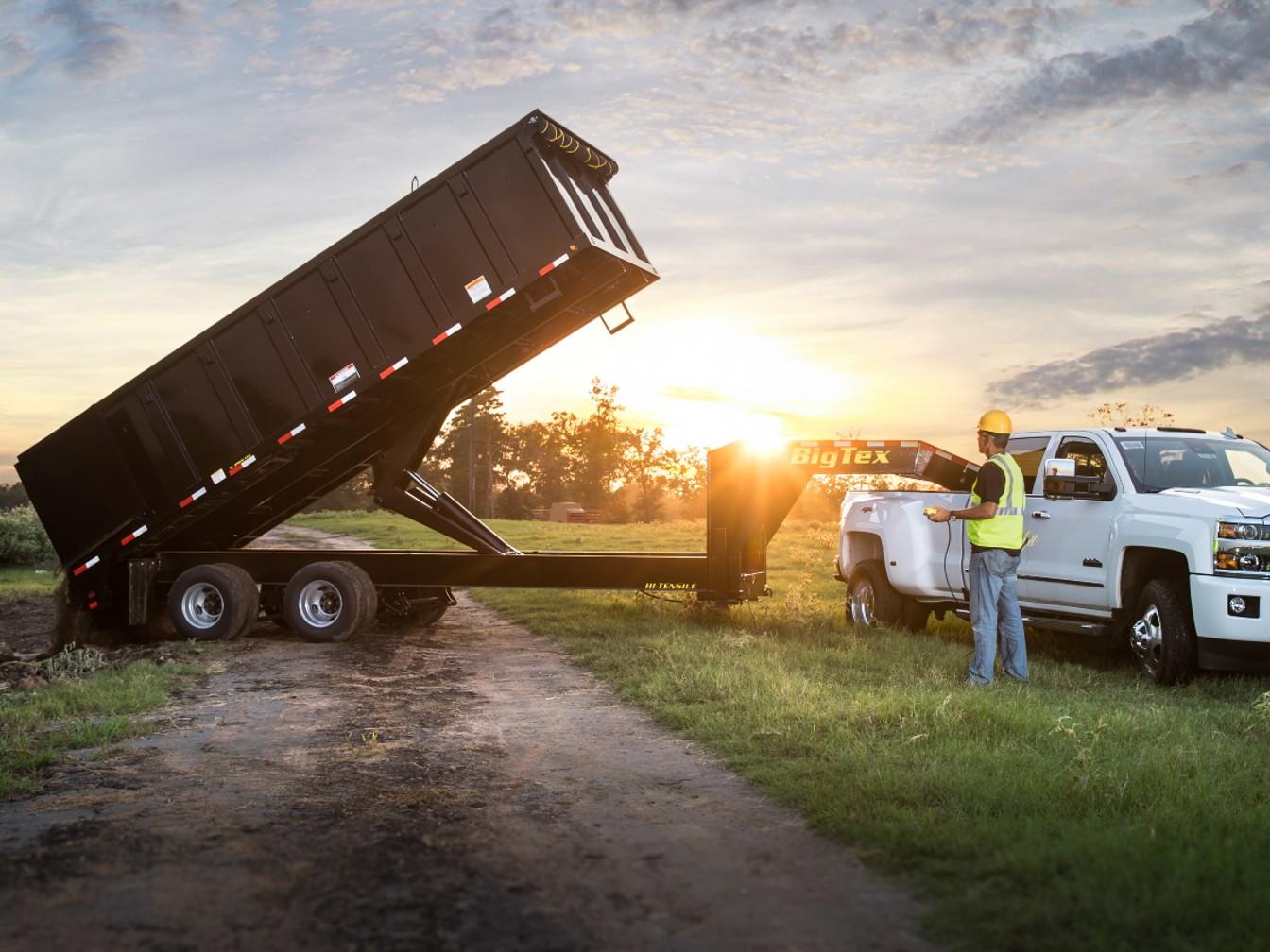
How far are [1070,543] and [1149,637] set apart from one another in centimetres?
125

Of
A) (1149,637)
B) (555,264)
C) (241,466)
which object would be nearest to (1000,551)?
(1149,637)

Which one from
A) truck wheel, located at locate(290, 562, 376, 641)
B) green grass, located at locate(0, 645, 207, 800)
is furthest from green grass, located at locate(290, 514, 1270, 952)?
green grass, located at locate(0, 645, 207, 800)

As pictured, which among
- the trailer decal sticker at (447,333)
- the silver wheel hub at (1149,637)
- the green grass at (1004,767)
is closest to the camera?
the green grass at (1004,767)

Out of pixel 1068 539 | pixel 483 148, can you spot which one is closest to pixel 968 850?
pixel 1068 539

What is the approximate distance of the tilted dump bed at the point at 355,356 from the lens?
37.6 ft

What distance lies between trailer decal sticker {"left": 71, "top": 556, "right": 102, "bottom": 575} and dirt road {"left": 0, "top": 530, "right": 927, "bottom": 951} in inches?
213

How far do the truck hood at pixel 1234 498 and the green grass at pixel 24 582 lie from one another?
60.6ft

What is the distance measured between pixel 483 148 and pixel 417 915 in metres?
8.56

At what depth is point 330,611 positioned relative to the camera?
1341 centimetres

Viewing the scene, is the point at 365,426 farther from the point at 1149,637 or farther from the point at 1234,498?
the point at 1234,498

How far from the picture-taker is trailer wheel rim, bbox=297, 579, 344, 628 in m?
13.3

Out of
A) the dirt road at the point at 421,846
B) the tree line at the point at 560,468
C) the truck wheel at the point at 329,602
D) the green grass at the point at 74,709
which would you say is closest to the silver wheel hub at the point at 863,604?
the dirt road at the point at 421,846

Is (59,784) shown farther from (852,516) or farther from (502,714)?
(852,516)

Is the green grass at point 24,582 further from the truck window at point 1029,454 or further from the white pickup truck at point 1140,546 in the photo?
the truck window at point 1029,454
